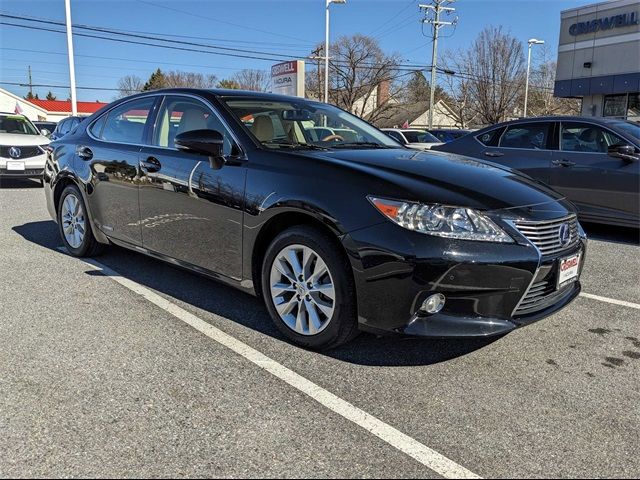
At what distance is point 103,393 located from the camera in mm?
2812

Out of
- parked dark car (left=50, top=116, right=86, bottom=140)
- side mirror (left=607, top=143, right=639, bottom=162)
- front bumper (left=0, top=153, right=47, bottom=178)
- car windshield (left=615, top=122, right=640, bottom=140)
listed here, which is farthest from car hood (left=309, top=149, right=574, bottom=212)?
front bumper (left=0, top=153, right=47, bottom=178)

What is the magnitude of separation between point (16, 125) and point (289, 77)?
13.6 m

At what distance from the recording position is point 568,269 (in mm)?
3277

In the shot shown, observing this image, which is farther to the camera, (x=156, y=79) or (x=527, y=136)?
(x=156, y=79)

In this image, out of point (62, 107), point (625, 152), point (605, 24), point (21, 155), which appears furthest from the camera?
point (62, 107)

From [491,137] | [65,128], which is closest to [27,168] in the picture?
[65,128]

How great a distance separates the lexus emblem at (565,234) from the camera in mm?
3234

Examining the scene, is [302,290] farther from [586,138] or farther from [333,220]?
[586,138]

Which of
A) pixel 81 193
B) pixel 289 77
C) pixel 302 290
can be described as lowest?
pixel 302 290

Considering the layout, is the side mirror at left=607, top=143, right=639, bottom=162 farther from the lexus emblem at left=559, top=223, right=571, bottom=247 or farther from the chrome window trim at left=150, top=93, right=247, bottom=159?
the chrome window trim at left=150, top=93, right=247, bottom=159

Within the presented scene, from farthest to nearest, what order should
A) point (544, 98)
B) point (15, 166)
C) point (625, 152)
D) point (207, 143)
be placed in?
point (544, 98) < point (15, 166) < point (625, 152) < point (207, 143)

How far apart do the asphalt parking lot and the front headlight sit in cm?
80

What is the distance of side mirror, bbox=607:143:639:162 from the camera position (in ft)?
20.7

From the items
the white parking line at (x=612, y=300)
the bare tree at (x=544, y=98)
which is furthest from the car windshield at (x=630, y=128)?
the bare tree at (x=544, y=98)
